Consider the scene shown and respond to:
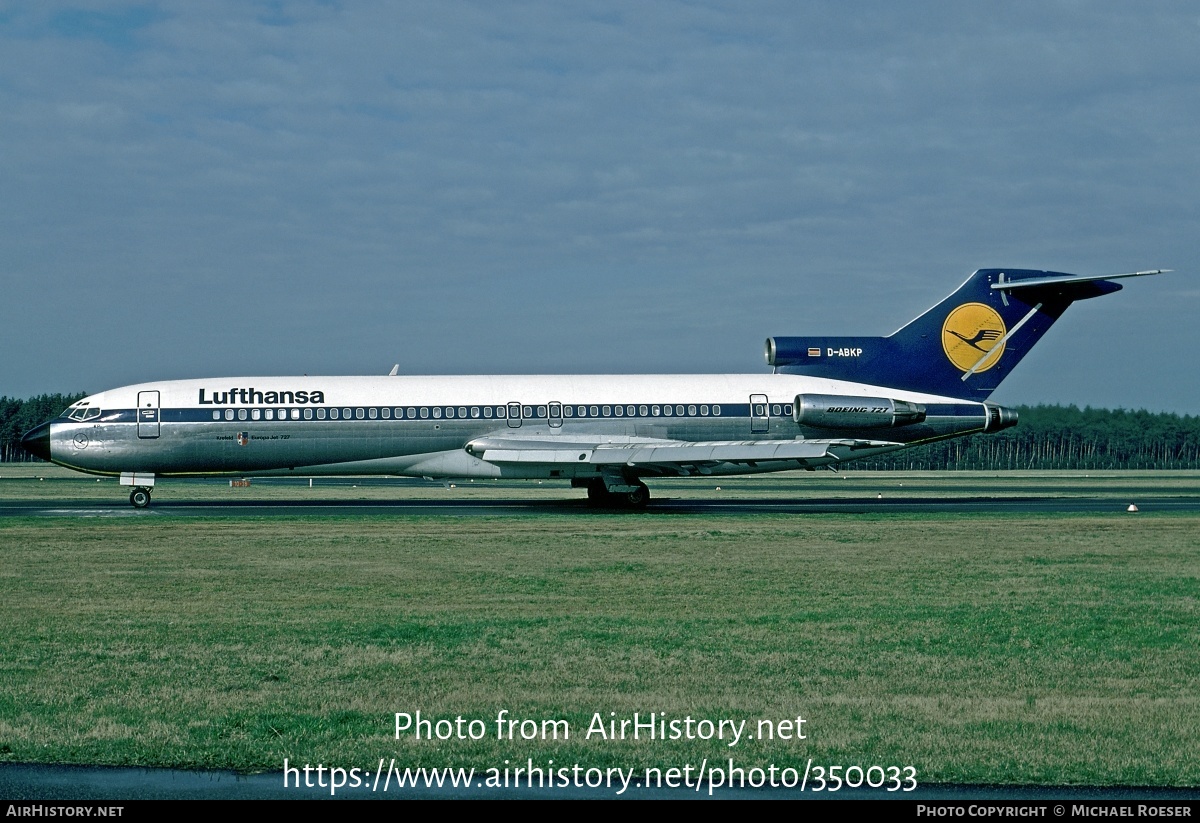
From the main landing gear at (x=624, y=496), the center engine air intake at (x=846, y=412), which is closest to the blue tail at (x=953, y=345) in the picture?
the center engine air intake at (x=846, y=412)

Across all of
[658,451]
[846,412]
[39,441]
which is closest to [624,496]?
[658,451]

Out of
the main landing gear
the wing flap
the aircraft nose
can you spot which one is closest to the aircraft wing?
the wing flap

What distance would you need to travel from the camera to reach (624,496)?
3341cm

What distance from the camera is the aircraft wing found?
103 ft

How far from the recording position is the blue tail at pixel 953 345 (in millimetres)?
35406

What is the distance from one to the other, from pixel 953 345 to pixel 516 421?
45.3ft

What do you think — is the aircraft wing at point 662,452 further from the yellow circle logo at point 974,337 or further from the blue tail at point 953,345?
the yellow circle logo at point 974,337

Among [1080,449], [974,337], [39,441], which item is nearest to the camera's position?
[39,441]

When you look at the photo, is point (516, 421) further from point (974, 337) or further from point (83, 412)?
point (974, 337)

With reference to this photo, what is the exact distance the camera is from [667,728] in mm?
8188

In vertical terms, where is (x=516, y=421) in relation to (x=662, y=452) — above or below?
above

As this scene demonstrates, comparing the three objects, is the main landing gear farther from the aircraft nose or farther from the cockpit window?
the aircraft nose

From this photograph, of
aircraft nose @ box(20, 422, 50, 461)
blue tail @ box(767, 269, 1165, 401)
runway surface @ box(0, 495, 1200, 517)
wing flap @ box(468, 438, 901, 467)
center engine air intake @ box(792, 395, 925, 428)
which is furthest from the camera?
blue tail @ box(767, 269, 1165, 401)

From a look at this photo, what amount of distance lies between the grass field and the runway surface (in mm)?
9388
